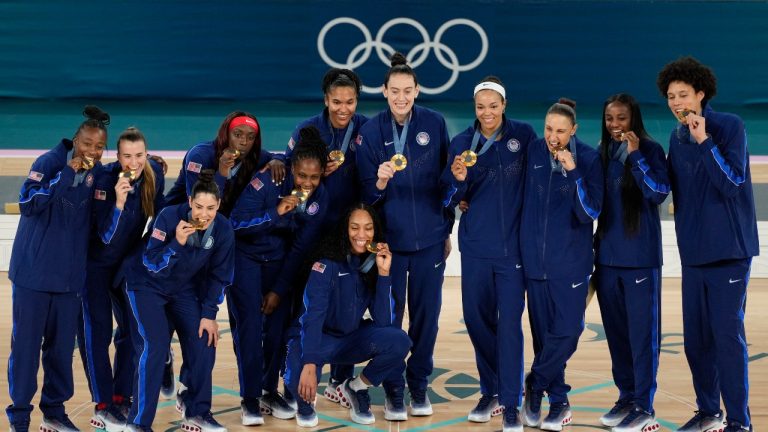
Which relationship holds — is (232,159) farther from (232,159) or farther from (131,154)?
(131,154)

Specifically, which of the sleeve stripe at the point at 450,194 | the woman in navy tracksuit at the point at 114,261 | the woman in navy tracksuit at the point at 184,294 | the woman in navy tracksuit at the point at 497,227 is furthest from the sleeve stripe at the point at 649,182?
the woman in navy tracksuit at the point at 114,261

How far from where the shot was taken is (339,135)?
19.0 ft

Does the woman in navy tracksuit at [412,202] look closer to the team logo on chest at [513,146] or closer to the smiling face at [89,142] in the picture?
the team logo on chest at [513,146]

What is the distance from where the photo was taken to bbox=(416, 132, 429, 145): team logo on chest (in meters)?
5.60

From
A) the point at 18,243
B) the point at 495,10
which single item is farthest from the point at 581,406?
the point at 495,10

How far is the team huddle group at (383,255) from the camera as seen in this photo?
5.02 metres

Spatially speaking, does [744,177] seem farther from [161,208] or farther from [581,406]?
[161,208]

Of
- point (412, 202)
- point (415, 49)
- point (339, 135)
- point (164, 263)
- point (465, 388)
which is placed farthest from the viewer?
point (415, 49)

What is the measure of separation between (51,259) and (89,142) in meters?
0.59

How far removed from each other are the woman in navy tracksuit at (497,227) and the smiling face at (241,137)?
1.07 m

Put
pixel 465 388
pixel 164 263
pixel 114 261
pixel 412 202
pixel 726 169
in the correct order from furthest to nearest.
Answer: pixel 465 388 < pixel 412 202 < pixel 114 261 < pixel 164 263 < pixel 726 169

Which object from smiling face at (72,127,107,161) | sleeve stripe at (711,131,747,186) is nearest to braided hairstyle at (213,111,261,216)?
smiling face at (72,127,107,161)

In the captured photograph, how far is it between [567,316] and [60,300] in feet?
8.31

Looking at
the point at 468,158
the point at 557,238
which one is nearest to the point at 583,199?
the point at 557,238
